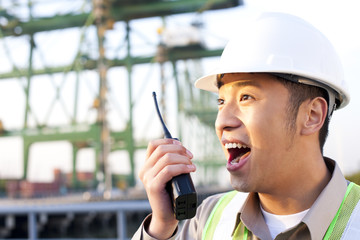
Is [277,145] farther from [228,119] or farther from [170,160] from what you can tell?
[170,160]

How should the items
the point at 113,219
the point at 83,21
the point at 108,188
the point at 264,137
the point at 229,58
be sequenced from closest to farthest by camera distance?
the point at 264,137, the point at 229,58, the point at 108,188, the point at 113,219, the point at 83,21

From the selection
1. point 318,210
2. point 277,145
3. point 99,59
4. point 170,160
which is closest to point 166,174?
point 170,160

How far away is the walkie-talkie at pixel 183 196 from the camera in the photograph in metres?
1.24

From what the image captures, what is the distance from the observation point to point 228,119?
4.27 ft

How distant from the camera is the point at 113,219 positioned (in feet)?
54.1

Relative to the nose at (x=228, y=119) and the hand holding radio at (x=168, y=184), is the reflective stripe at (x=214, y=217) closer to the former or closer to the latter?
the hand holding radio at (x=168, y=184)

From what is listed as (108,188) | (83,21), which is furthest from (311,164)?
(83,21)

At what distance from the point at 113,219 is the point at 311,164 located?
15.9 metres

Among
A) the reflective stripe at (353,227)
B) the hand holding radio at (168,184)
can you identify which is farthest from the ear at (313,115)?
the hand holding radio at (168,184)

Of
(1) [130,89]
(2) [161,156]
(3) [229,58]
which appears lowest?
(2) [161,156]

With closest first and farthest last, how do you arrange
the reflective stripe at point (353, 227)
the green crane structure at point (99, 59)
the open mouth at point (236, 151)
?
the reflective stripe at point (353, 227) < the open mouth at point (236, 151) < the green crane structure at point (99, 59)

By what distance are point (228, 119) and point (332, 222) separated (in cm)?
42

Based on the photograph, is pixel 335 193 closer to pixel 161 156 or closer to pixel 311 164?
pixel 311 164

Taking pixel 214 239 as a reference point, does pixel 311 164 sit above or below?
above
